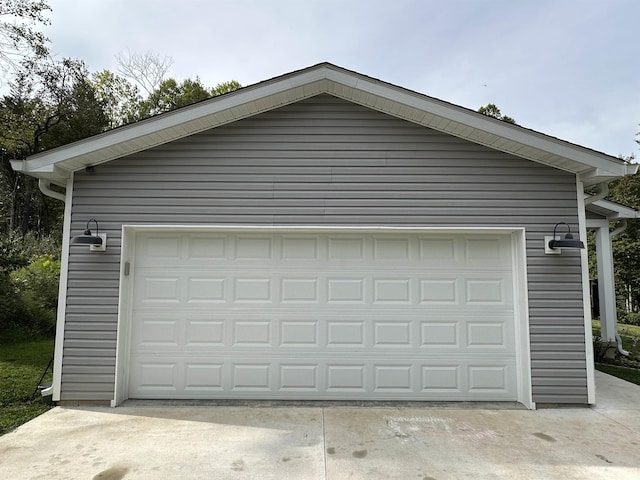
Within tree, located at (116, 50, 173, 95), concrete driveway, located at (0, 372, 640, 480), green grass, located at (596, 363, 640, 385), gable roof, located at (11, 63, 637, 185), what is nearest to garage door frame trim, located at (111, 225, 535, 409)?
concrete driveway, located at (0, 372, 640, 480)

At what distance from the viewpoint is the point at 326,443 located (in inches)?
135

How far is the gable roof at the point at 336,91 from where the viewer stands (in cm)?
436

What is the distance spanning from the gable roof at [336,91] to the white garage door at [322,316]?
1102mm

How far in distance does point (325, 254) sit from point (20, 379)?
4848 mm

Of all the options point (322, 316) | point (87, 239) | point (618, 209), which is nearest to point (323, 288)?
point (322, 316)

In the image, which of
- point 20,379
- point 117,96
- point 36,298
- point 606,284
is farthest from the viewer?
point 117,96

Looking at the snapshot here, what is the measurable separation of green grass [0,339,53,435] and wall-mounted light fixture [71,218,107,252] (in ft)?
6.33

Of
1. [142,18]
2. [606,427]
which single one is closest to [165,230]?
[606,427]

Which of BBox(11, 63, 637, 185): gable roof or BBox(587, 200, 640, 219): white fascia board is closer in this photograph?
BBox(11, 63, 637, 185): gable roof

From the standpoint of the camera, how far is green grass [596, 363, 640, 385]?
587 centimetres

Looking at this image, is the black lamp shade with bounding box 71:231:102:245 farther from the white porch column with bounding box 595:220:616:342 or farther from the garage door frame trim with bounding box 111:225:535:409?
the white porch column with bounding box 595:220:616:342

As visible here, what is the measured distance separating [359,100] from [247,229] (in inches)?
84.1

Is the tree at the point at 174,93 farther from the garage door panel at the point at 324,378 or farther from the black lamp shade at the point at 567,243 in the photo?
the black lamp shade at the point at 567,243

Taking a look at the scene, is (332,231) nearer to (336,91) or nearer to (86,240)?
(336,91)
